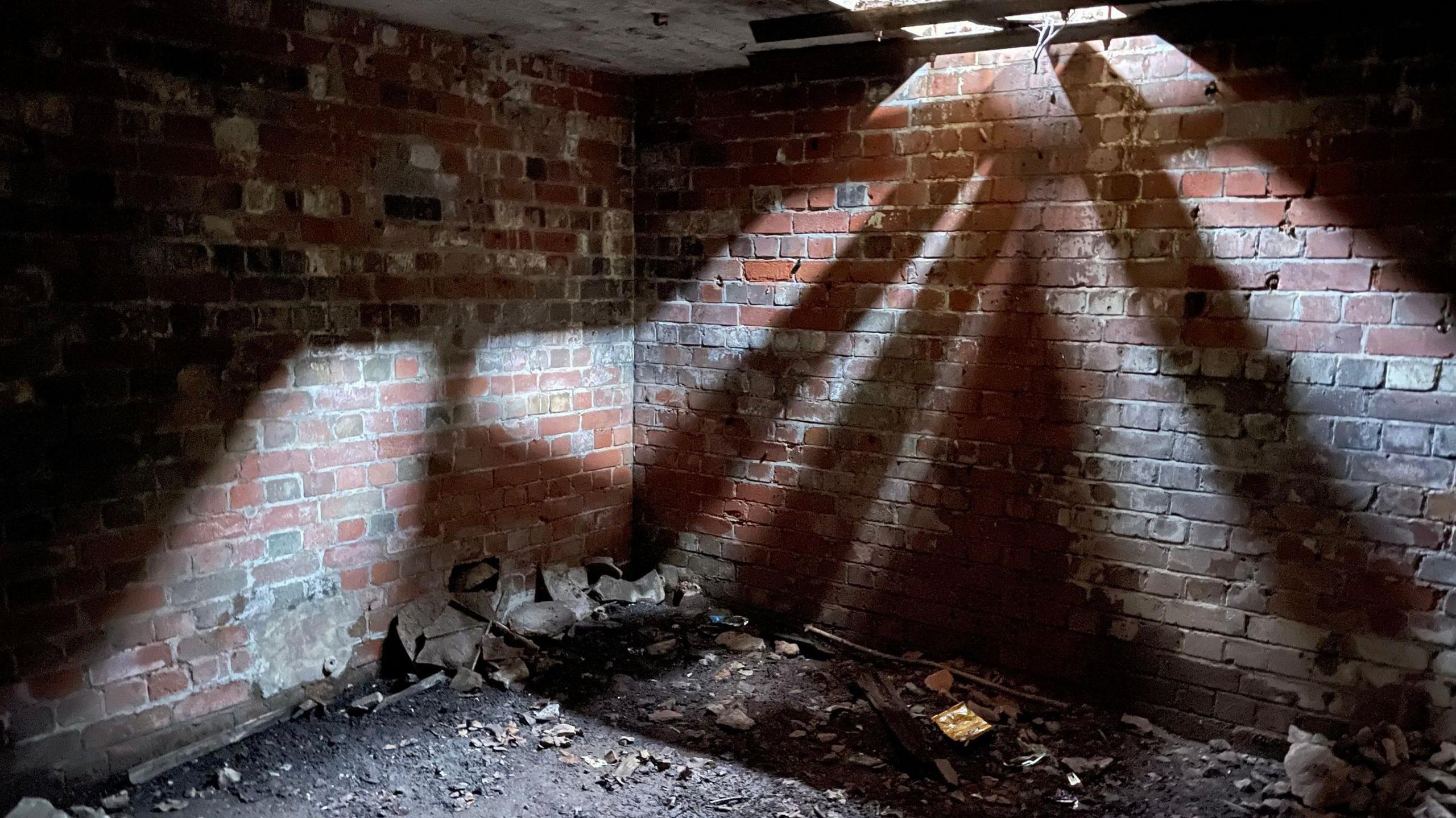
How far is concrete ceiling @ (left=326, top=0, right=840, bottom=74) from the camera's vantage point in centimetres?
289

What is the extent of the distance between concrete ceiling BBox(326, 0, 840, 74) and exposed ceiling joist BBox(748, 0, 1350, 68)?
47 centimetres

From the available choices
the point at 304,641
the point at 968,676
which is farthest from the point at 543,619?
the point at 968,676

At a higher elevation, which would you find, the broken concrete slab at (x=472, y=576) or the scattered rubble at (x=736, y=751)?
the broken concrete slab at (x=472, y=576)

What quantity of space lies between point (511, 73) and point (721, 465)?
1.85 metres

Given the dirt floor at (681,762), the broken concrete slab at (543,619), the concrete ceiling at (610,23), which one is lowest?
the dirt floor at (681,762)

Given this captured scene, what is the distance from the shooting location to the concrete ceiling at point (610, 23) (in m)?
2.89

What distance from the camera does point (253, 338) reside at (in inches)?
113

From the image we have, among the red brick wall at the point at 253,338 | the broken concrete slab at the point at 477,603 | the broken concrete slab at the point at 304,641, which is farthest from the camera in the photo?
the broken concrete slab at the point at 477,603

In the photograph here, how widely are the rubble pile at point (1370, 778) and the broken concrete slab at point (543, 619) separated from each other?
255 centimetres

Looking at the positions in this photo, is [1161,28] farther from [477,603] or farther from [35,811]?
[35,811]

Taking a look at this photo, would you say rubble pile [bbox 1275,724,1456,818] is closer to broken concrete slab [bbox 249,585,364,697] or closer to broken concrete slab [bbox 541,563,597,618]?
broken concrete slab [bbox 541,563,597,618]

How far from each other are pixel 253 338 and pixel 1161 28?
3.06 m

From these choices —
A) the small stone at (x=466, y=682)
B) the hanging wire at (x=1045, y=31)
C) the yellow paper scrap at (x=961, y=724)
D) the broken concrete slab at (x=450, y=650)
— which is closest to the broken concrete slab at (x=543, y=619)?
the broken concrete slab at (x=450, y=650)

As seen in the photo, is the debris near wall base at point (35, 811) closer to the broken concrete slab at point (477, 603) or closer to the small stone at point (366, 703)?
the small stone at point (366, 703)
